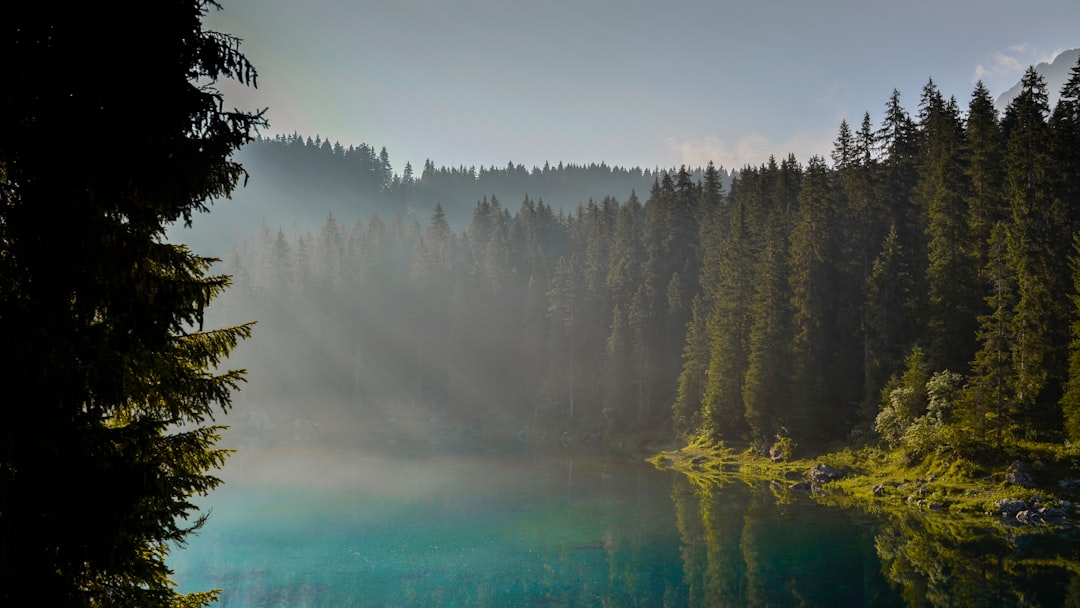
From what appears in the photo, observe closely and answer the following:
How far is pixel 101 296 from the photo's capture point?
7.46 m

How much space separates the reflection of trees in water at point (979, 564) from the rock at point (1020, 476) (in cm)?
453

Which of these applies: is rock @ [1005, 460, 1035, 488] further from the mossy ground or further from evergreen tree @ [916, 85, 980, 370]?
evergreen tree @ [916, 85, 980, 370]

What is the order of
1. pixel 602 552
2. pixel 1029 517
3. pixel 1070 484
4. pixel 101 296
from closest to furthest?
pixel 101 296
pixel 602 552
pixel 1029 517
pixel 1070 484

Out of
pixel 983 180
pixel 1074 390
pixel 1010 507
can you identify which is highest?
pixel 983 180

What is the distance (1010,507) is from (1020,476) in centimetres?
239

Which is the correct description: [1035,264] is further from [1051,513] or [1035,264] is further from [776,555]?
[776,555]

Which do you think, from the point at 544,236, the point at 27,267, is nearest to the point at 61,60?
the point at 27,267

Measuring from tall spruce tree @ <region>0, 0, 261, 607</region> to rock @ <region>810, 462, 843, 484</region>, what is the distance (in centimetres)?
4731

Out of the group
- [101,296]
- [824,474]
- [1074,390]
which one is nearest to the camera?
[101,296]

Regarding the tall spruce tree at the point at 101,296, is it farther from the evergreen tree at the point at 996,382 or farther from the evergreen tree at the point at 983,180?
the evergreen tree at the point at 983,180

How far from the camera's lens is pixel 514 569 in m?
28.6


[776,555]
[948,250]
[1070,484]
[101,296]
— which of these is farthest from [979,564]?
[101,296]

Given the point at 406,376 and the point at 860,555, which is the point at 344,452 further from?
the point at 860,555

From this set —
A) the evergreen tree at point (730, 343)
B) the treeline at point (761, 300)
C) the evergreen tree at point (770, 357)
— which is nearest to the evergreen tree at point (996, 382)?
the treeline at point (761, 300)
